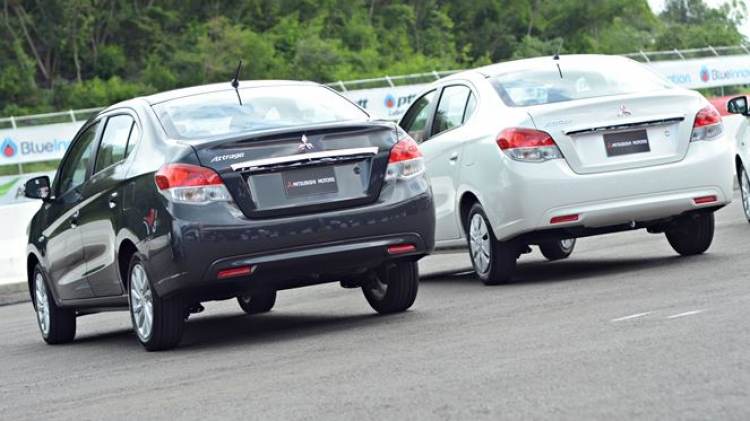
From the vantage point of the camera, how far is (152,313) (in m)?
9.34

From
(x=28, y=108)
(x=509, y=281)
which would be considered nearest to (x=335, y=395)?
(x=509, y=281)

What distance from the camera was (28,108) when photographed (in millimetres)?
59094

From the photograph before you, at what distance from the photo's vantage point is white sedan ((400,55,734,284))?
35.6 feet

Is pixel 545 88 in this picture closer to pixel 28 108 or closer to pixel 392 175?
pixel 392 175

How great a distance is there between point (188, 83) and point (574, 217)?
54335mm

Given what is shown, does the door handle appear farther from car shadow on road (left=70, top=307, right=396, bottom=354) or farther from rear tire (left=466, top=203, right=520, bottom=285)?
rear tire (left=466, top=203, right=520, bottom=285)

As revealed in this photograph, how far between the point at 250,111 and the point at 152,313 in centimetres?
142

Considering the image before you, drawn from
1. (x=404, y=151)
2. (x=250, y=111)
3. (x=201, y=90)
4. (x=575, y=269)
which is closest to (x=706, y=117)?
(x=575, y=269)

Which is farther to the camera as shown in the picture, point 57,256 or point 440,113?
point 440,113

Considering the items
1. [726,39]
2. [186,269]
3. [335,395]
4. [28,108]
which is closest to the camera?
[335,395]

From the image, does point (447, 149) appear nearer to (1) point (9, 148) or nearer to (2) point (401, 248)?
(2) point (401, 248)

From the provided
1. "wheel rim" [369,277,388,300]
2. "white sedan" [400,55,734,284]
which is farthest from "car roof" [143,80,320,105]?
"white sedan" [400,55,734,284]

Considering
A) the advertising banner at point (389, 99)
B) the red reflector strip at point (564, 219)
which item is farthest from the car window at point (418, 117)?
the advertising banner at point (389, 99)

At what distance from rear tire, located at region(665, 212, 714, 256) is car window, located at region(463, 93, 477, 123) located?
1818mm
